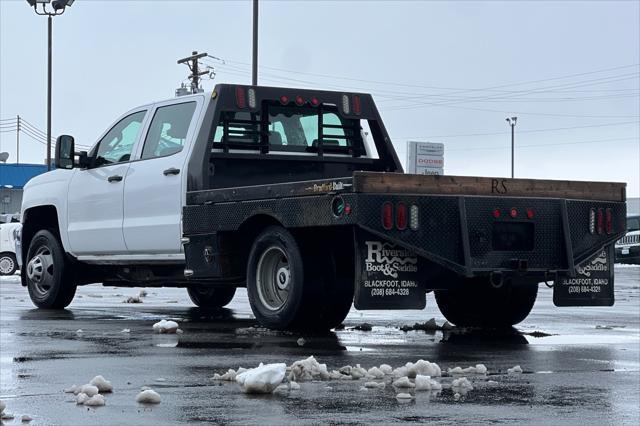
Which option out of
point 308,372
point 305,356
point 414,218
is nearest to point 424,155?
point 414,218

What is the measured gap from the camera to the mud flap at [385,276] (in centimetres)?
982

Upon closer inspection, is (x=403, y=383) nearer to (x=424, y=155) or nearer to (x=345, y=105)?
(x=345, y=105)

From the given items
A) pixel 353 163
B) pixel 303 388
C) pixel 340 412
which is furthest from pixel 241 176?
pixel 340 412

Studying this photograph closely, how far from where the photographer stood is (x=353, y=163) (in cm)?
1314

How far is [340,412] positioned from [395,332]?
5.31 metres

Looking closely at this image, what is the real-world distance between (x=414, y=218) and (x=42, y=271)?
5.93 metres

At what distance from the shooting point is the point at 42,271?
47.5 ft

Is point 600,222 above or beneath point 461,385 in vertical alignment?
above

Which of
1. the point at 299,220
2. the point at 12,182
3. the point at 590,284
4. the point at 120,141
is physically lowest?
the point at 590,284

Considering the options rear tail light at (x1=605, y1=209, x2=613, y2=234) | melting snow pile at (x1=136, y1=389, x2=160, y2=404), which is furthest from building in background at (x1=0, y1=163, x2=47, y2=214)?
melting snow pile at (x1=136, y1=389, x2=160, y2=404)

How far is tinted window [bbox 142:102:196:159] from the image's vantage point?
40.9 ft

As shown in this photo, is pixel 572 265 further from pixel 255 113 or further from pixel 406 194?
pixel 255 113

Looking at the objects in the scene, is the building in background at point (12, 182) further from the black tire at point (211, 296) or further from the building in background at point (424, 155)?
the black tire at point (211, 296)

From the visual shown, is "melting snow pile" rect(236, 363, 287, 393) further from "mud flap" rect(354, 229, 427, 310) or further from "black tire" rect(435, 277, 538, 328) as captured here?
"black tire" rect(435, 277, 538, 328)
